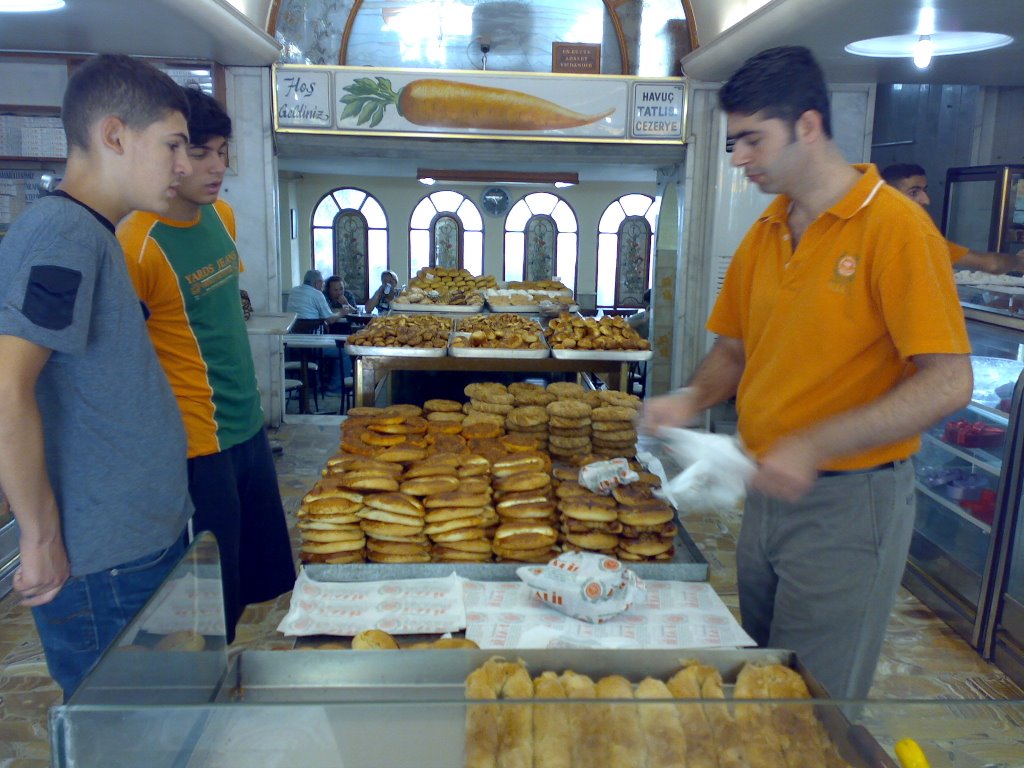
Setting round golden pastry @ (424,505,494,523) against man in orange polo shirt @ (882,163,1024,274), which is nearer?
round golden pastry @ (424,505,494,523)

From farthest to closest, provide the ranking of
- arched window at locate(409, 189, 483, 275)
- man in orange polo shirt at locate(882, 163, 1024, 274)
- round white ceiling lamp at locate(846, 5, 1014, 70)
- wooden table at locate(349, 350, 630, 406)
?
arched window at locate(409, 189, 483, 275) < round white ceiling lamp at locate(846, 5, 1014, 70) < wooden table at locate(349, 350, 630, 406) < man in orange polo shirt at locate(882, 163, 1024, 274)

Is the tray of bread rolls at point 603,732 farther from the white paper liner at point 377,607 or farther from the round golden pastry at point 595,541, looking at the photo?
the round golden pastry at point 595,541

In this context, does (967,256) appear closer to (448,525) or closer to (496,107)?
(448,525)

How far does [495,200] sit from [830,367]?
53.2 feet

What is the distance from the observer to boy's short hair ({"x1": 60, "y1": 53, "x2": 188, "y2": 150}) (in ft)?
5.98

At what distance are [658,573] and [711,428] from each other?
17.8ft

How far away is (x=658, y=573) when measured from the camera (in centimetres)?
233

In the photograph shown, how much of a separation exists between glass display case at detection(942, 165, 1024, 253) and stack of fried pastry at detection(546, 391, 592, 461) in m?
4.58

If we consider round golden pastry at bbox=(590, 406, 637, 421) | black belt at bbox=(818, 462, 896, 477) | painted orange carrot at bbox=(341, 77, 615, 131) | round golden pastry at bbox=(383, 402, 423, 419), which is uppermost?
painted orange carrot at bbox=(341, 77, 615, 131)

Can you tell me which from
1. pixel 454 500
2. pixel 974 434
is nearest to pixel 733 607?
pixel 974 434

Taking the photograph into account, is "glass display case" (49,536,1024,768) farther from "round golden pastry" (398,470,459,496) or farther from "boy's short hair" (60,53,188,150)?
"round golden pastry" (398,470,459,496)

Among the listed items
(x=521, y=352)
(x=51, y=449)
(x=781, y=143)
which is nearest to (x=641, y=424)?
(x=781, y=143)

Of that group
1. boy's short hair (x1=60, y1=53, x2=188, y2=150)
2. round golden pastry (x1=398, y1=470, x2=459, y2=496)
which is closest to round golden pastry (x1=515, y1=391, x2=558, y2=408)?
round golden pastry (x1=398, y1=470, x2=459, y2=496)

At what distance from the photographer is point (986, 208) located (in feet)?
22.2
